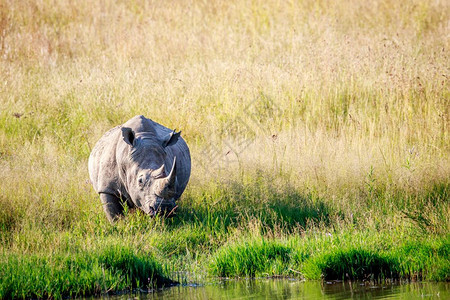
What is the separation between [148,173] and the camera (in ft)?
25.8

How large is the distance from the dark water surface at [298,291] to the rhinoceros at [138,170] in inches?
64.5

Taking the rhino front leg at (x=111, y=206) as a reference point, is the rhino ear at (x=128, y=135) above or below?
above

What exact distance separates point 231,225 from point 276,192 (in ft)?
3.12

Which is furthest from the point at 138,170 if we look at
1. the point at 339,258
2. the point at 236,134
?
the point at 236,134

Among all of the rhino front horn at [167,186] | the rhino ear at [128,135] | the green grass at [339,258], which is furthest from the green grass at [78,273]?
the rhino ear at [128,135]

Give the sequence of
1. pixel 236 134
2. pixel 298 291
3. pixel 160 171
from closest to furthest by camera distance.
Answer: pixel 298 291, pixel 160 171, pixel 236 134

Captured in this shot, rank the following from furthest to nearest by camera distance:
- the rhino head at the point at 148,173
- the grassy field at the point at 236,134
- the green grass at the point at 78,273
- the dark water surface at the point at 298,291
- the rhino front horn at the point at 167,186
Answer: the rhino head at the point at 148,173
the rhino front horn at the point at 167,186
the grassy field at the point at 236,134
the green grass at the point at 78,273
the dark water surface at the point at 298,291

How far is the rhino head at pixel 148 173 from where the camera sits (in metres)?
7.64

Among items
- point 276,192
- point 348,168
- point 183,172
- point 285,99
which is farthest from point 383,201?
point 285,99

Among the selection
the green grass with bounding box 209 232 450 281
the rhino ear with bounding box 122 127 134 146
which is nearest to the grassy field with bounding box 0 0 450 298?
the green grass with bounding box 209 232 450 281

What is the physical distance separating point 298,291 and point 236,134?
607cm

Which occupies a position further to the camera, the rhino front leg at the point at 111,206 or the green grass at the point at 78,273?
the rhino front leg at the point at 111,206

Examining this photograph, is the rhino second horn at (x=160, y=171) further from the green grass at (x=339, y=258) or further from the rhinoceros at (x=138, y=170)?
the green grass at (x=339, y=258)

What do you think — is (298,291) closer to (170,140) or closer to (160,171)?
(160,171)
